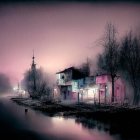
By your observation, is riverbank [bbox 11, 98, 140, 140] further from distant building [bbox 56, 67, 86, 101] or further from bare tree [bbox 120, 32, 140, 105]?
distant building [bbox 56, 67, 86, 101]

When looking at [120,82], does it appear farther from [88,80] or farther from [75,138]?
[75,138]

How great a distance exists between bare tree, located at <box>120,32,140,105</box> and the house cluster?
2.91 metres

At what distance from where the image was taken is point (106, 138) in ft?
90.9

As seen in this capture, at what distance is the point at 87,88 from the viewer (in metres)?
73.0

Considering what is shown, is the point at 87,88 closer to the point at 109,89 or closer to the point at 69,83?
the point at 109,89

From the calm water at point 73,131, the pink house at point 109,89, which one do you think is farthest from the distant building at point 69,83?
the calm water at point 73,131

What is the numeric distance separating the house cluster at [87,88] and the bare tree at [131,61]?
2907mm

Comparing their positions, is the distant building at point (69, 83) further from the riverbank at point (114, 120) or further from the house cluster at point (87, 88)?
the riverbank at point (114, 120)

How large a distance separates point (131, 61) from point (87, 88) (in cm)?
1669

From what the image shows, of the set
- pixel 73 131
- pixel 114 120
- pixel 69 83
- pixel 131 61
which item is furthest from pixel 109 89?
pixel 73 131

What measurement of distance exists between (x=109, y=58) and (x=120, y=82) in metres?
6.20

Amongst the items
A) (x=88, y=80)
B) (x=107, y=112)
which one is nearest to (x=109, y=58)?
(x=88, y=80)

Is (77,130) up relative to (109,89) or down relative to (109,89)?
down

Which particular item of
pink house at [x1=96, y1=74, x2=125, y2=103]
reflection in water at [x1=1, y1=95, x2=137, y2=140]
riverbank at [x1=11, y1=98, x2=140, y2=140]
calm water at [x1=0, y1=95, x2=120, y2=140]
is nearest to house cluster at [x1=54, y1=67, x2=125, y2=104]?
pink house at [x1=96, y1=74, x2=125, y2=103]
